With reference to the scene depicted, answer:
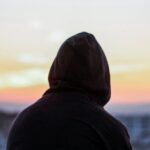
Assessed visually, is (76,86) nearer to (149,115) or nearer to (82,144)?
(82,144)

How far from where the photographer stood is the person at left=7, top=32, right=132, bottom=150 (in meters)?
1.25

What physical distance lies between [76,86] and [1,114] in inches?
56.6

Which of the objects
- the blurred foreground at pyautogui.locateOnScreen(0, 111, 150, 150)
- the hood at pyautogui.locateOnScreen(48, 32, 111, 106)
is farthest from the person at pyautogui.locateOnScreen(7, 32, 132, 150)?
the blurred foreground at pyautogui.locateOnScreen(0, 111, 150, 150)

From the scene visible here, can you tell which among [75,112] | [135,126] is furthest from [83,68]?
[135,126]

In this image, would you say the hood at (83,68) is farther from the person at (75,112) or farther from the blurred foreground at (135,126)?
the blurred foreground at (135,126)

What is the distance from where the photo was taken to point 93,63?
1.29 meters

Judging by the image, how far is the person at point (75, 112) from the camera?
125 cm

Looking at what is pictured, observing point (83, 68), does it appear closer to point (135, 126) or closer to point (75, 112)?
point (75, 112)

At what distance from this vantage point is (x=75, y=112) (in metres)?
1.26

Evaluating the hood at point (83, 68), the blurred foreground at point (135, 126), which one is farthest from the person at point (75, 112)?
the blurred foreground at point (135, 126)

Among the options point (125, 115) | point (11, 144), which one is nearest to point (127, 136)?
point (11, 144)

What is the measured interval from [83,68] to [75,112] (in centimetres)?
11

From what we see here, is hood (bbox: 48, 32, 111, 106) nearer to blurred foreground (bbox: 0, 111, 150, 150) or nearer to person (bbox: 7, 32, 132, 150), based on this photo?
person (bbox: 7, 32, 132, 150)

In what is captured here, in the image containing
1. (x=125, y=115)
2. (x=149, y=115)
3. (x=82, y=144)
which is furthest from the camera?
(x=149, y=115)
